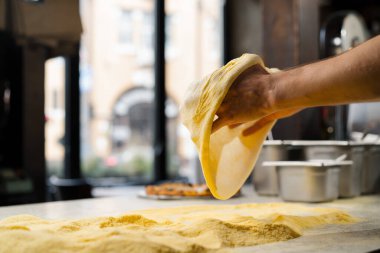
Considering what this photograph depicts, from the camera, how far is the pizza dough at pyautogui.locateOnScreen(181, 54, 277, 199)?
1412mm

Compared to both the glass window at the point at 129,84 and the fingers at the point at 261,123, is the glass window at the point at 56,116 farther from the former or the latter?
the fingers at the point at 261,123

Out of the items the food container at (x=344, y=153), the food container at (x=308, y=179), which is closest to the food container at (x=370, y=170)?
the food container at (x=344, y=153)

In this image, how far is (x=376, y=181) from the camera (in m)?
2.41

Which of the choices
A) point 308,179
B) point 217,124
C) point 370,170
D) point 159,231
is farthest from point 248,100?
point 370,170

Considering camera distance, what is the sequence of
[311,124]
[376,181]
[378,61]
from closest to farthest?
[378,61] < [376,181] < [311,124]

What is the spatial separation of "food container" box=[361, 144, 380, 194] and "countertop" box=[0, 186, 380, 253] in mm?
72

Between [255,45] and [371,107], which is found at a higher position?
[255,45]

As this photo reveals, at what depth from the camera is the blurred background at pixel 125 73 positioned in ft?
9.09

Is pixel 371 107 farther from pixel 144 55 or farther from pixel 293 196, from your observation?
pixel 144 55

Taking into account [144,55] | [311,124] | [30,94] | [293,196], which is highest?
[144,55]

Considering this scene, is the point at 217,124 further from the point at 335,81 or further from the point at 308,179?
the point at 308,179

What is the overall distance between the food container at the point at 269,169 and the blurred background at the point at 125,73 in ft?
1.70

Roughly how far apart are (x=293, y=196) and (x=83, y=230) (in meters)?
1.06

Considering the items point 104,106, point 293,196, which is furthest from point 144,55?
point 293,196
